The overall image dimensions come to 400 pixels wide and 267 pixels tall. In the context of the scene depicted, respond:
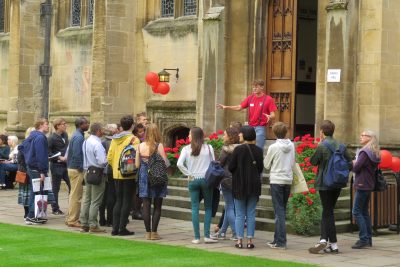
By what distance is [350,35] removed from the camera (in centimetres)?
1712

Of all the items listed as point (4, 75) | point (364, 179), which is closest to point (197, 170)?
point (364, 179)

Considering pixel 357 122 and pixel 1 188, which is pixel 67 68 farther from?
pixel 357 122

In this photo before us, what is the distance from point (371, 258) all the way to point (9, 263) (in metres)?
4.94

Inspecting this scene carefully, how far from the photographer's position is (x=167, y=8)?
23922mm

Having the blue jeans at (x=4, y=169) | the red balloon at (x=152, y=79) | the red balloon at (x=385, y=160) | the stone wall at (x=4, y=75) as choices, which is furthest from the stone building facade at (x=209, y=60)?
the blue jeans at (x=4, y=169)

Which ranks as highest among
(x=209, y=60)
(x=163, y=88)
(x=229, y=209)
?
(x=209, y=60)

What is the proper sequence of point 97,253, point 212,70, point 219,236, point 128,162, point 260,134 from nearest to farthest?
1. point 97,253
2. point 219,236
3. point 128,162
4. point 260,134
5. point 212,70

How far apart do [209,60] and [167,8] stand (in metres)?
4.38

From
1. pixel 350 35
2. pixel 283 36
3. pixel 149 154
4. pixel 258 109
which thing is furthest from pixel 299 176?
pixel 283 36

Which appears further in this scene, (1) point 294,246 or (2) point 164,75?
(2) point 164,75

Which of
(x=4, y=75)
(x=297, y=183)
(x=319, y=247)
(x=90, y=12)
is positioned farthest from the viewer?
(x=4, y=75)

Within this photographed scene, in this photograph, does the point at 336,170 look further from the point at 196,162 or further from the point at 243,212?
the point at 196,162

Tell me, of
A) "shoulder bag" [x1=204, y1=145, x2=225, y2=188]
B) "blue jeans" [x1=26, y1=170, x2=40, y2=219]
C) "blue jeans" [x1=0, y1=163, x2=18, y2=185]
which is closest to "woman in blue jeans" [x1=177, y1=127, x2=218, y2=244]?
"shoulder bag" [x1=204, y1=145, x2=225, y2=188]

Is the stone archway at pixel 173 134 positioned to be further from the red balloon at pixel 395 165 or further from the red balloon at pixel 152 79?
the red balloon at pixel 395 165
